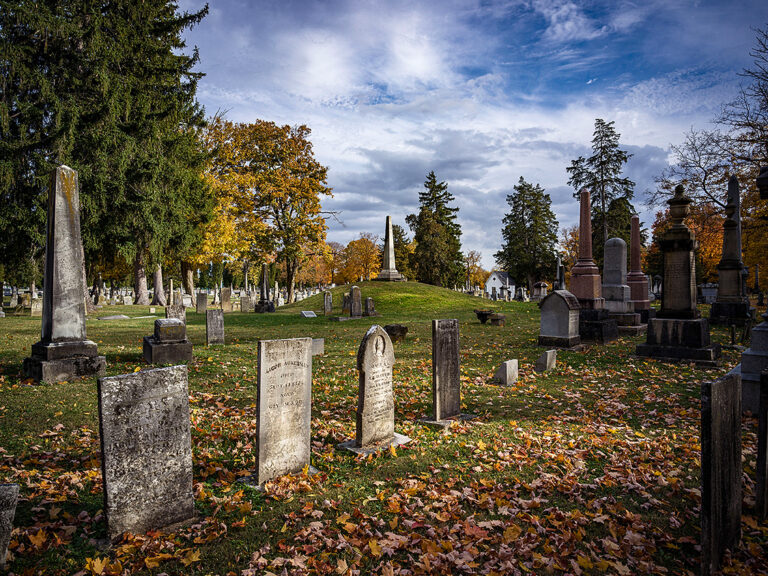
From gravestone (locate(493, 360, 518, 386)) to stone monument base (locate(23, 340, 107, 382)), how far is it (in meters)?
7.82

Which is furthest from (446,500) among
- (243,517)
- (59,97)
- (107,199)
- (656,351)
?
(59,97)

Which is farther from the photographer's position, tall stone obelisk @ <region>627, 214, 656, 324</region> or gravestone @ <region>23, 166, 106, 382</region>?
tall stone obelisk @ <region>627, 214, 656, 324</region>

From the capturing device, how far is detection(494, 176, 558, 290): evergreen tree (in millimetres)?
54750

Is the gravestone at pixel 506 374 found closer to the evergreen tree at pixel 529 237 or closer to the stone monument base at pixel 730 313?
the stone monument base at pixel 730 313

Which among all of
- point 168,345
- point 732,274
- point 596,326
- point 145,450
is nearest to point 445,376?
point 145,450

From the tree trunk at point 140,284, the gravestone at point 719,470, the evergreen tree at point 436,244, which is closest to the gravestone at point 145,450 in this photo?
the gravestone at point 719,470

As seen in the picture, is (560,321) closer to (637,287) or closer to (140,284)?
(637,287)

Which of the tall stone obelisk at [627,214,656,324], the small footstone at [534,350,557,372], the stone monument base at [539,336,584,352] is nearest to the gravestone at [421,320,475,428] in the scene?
the small footstone at [534,350,557,372]

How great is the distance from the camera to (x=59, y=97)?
19.8 metres

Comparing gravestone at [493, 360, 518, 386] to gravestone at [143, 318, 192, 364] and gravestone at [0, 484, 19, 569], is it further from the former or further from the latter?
gravestone at [0, 484, 19, 569]

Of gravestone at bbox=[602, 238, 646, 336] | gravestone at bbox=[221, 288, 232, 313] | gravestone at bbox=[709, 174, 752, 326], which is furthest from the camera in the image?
gravestone at bbox=[221, 288, 232, 313]

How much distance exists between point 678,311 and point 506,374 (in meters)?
5.35

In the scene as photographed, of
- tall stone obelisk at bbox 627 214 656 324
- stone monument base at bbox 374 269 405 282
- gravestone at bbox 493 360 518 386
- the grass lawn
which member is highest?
stone monument base at bbox 374 269 405 282

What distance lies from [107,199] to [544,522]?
79.2ft
